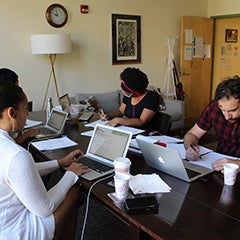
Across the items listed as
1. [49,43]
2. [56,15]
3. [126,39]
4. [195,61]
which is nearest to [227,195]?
[49,43]

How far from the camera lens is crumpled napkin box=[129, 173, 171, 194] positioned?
1397 millimetres

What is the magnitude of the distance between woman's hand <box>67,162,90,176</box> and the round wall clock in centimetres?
313

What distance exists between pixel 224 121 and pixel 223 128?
51mm

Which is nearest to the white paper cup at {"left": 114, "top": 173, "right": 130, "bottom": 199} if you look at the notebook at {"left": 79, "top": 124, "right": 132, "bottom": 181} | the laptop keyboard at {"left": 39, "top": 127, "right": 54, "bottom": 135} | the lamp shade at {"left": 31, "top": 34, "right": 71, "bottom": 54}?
the notebook at {"left": 79, "top": 124, "right": 132, "bottom": 181}

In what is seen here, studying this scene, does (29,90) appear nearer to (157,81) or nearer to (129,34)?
(129,34)

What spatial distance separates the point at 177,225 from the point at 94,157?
783 millimetres

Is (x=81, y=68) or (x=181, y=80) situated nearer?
(x=81, y=68)

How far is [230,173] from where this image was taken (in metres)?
1.42

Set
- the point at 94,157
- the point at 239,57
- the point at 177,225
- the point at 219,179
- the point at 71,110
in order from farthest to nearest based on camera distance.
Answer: the point at 239,57 → the point at 71,110 → the point at 94,157 → the point at 219,179 → the point at 177,225

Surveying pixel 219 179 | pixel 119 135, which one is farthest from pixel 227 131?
pixel 119 135

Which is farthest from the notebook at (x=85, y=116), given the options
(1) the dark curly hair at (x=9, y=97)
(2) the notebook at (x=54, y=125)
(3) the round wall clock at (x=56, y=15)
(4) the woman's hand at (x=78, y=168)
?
(3) the round wall clock at (x=56, y=15)

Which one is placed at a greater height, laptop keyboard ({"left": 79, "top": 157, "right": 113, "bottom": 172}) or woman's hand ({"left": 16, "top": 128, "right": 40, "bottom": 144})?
woman's hand ({"left": 16, "top": 128, "right": 40, "bottom": 144})

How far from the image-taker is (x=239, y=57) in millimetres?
6262

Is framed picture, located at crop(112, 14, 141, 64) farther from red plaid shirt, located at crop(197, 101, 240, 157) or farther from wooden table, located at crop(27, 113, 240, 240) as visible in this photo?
wooden table, located at crop(27, 113, 240, 240)
